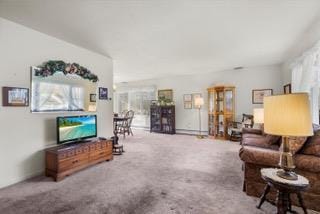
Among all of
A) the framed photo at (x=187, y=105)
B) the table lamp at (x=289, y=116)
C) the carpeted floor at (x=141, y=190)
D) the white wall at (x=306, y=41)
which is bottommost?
the carpeted floor at (x=141, y=190)

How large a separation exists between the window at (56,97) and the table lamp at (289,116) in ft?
11.1

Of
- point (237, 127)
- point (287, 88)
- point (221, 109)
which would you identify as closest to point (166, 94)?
point (221, 109)

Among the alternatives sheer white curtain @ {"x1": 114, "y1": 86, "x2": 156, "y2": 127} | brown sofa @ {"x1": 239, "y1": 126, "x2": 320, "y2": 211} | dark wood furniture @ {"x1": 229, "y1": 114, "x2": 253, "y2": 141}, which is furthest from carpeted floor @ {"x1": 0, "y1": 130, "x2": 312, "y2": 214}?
sheer white curtain @ {"x1": 114, "y1": 86, "x2": 156, "y2": 127}

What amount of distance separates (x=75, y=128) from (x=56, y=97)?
0.69 metres

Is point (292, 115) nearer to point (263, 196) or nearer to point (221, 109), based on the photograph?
point (263, 196)

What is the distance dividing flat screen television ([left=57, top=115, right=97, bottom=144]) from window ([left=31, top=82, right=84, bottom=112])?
1.19ft

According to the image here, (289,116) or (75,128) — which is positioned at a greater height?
(289,116)

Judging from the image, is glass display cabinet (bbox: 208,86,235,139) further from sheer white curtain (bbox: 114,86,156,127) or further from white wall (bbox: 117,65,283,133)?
sheer white curtain (bbox: 114,86,156,127)

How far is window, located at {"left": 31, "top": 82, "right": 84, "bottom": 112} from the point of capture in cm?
306

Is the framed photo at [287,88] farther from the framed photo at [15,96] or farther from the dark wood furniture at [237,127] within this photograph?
the framed photo at [15,96]

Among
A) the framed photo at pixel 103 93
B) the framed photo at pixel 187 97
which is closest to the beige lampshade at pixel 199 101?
the framed photo at pixel 187 97

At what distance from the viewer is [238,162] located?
12.0 feet

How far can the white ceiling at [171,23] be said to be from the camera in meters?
2.24

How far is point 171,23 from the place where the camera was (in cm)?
273
